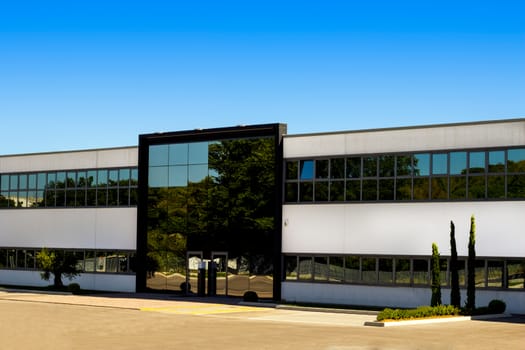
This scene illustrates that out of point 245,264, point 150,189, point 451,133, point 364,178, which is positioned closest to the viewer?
point 451,133

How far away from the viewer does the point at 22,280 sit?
53688mm

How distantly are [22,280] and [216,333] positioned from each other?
29.8 meters

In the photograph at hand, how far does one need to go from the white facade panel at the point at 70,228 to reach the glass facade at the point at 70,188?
1.51ft

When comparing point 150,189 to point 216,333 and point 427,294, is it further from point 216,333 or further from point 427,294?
point 216,333

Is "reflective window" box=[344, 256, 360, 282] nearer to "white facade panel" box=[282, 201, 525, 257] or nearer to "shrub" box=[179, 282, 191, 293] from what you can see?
"white facade panel" box=[282, 201, 525, 257]

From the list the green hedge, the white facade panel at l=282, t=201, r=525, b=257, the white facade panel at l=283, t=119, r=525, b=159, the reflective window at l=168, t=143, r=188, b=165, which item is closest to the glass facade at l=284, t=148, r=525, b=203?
the white facade panel at l=283, t=119, r=525, b=159

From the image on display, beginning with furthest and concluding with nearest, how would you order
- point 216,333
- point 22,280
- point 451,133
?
point 22,280, point 451,133, point 216,333

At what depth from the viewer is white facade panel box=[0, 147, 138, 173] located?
165 ft

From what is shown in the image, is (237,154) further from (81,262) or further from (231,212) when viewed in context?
(81,262)

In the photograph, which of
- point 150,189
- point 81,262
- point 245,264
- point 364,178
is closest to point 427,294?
point 364,178

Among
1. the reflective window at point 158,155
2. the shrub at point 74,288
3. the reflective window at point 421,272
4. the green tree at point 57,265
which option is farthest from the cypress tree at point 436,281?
the green tree at point 57,265

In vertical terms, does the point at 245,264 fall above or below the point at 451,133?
below

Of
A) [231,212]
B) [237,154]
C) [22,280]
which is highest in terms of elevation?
[237,154]

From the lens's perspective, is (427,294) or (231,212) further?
(231,212)
